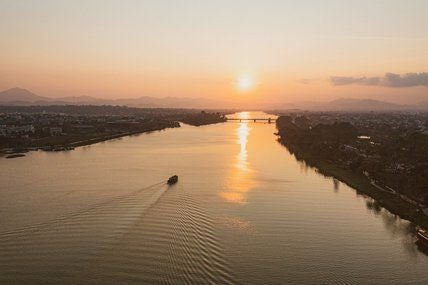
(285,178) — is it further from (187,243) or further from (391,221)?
(187,243)

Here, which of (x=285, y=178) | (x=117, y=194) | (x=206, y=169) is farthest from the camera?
(x=206, y=169)

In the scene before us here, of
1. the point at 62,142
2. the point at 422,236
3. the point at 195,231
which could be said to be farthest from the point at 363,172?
the point at 62,142

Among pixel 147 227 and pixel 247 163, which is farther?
pixel 247 163

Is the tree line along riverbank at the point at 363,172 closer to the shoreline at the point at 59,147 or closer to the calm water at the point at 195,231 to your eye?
the calm water at the point at 195,231

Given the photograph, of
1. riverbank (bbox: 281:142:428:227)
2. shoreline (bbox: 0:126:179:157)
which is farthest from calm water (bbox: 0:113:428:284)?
shoreline (bbox: 0:126:179:157)

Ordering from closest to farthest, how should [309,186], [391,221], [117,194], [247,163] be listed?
[391,221] → [117,194] → [309,186] → [247,163]

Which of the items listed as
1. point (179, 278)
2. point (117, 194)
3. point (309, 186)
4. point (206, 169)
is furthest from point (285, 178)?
point (179, 278)

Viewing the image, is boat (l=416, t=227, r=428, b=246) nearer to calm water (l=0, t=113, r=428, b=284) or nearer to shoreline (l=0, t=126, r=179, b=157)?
calm water (l=0, t=113, r=428, b=284)
